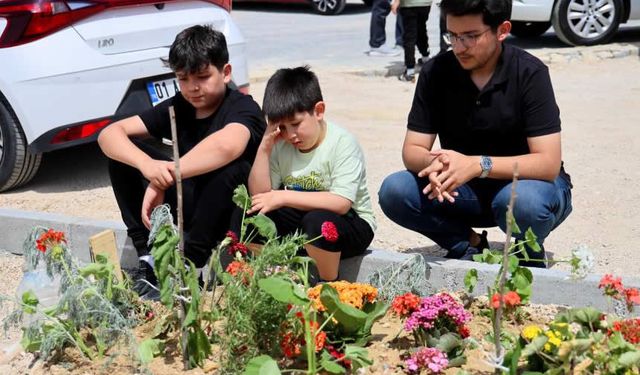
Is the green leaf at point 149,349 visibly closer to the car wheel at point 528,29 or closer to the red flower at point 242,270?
the red flower at point 242,270

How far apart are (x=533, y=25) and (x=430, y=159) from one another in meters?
9.05

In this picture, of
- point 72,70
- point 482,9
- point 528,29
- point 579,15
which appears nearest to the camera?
point 482,9

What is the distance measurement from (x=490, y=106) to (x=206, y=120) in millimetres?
1225

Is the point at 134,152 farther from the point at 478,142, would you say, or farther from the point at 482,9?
the point at 482,9

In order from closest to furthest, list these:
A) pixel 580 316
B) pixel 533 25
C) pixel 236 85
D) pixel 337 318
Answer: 1. pixel 580 316
2. pixel 337 318
3. pixel 236 85
4. pixel 533 25

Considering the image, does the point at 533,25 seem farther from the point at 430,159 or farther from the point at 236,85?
the point at 430,159

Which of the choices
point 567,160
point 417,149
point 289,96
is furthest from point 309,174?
point 567,160

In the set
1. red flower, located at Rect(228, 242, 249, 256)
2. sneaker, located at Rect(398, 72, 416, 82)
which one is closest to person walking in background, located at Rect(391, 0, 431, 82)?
sneaker, located at Rect(398, 72, 416, 82)

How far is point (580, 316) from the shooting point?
2.98m

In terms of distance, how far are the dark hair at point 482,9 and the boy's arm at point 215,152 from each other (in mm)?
998

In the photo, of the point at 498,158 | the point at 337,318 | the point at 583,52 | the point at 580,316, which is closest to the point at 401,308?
the point at 337,318

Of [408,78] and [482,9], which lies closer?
[482,9]

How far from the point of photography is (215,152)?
4188mm

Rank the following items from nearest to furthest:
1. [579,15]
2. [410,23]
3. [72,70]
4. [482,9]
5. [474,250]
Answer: [482,9] < [474,250] < [72,70] < [410,23] < [579,15]
